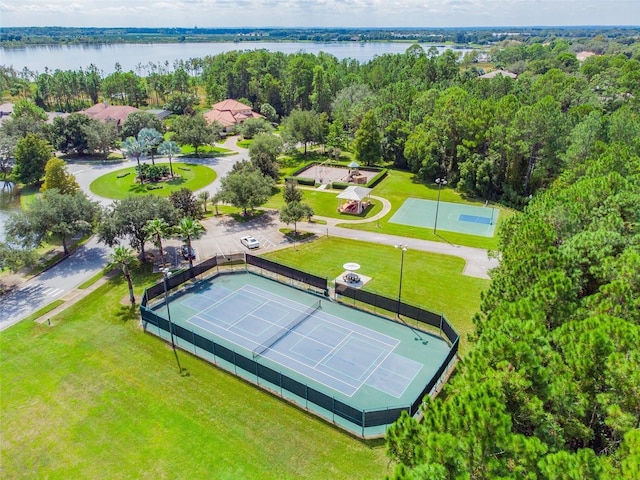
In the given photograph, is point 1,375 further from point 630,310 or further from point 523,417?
point 630,310

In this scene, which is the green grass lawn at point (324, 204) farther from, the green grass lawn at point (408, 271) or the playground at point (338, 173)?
the green grass lawn at point (408, 271)

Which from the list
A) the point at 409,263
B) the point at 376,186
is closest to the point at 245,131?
the point at 376,186

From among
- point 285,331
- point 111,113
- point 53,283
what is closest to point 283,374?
point 285,331

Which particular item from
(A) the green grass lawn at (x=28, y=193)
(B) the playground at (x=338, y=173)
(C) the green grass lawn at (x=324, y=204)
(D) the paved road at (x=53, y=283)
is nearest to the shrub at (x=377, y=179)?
(B) the playground at (x=338, y=173)

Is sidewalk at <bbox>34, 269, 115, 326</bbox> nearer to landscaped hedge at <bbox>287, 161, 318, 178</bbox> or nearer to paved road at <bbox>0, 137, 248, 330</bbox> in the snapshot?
paved road at <bbox>0, 137, 248, 330</bbox>

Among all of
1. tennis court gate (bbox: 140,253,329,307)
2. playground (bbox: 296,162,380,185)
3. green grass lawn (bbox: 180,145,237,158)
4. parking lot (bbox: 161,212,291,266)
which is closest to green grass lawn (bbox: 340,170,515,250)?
playground (bbox: 296,162,380,185)

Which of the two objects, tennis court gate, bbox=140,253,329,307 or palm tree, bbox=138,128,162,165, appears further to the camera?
palm tree, bbox=138,128,162,165

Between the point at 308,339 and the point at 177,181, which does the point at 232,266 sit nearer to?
the point at 308,339
